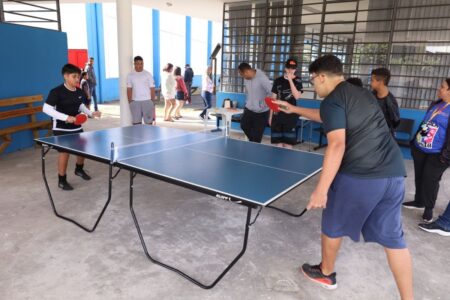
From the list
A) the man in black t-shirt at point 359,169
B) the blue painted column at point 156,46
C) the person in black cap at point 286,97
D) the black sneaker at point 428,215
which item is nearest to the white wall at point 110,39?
the blue painted column at point 156,46

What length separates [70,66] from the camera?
3.75 m

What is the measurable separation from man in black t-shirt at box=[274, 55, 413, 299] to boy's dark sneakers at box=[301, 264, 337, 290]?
1.44ft

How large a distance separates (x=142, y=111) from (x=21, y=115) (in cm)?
189

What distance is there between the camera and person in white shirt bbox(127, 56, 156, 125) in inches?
218

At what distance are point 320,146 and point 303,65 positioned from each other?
1768mm

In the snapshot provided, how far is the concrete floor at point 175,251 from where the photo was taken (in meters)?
2.25

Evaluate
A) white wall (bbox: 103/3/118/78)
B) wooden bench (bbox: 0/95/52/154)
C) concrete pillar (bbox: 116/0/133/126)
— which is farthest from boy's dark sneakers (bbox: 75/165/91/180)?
white wall (bbox: 103/3/118/78)

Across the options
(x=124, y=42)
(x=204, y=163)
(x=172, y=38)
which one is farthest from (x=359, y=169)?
(x=172, y=38)

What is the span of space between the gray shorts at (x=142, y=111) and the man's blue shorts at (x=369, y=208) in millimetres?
4201

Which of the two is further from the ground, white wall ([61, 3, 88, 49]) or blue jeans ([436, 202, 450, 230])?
white wall ([61, 3, 88, 49])

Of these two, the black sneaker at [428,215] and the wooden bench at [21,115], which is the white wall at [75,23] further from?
the black sneaker at [428,215]

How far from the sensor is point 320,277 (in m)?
2.34

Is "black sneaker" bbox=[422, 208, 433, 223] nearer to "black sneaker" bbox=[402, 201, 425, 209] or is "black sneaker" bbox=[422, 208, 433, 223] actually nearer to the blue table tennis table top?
"black sneaker" bbox=[402, 201, 425, 209]

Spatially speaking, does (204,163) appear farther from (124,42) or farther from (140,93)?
(124,42)
